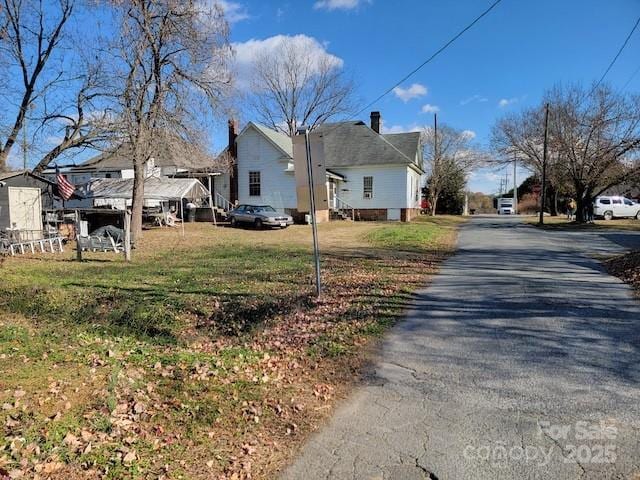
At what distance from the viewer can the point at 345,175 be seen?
34.8 m

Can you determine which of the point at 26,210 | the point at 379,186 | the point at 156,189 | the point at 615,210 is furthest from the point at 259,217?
the point at 615,210

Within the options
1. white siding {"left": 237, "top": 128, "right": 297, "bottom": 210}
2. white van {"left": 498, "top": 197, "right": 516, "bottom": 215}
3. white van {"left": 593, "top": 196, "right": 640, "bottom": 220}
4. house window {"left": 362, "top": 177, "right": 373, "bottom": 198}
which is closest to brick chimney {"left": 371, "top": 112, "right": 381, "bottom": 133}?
house window {"left": 362, "top": 177, "right": 373, "bottom": 198}

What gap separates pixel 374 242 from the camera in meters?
18.6

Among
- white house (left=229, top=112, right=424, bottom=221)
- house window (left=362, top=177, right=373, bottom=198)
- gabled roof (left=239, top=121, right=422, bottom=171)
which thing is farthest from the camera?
house window (left=362, top=177, right=373, bottom=198)

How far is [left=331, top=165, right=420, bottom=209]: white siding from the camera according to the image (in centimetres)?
3326

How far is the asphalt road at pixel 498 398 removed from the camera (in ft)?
10.5

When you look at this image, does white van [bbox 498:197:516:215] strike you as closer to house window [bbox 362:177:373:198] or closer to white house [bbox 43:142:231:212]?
house window [bbox 362:177:373:198]

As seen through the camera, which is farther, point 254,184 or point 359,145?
point 359,145

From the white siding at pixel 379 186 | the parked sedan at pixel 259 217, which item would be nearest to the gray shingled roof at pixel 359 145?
the white siding at pixel 379 186

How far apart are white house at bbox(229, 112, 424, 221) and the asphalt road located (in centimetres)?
2551

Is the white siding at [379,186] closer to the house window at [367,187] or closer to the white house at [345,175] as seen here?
the white house at [345,175]

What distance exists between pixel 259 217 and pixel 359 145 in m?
12.4

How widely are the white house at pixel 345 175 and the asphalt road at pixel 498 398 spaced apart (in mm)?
25512

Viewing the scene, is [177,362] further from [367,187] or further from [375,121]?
[375,121]
